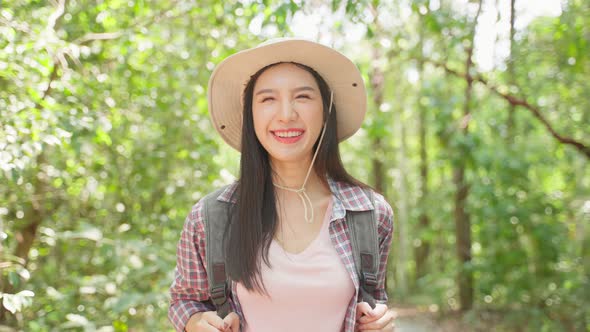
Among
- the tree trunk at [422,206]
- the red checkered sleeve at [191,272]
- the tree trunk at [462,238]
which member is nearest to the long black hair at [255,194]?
the red checkered sleeve at [191,272]

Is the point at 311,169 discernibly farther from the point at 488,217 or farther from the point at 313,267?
the point at 488,217

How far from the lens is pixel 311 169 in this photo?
2184mm

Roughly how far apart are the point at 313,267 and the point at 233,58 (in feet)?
2.67

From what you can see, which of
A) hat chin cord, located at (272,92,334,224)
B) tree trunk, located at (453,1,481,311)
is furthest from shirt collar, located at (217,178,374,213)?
tree trunk, located at (453,1,481,311)

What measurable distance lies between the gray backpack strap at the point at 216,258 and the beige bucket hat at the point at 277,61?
42cm

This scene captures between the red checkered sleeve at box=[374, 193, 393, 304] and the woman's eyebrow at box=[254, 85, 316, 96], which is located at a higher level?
the woman's eyebrow at box=[254, 85, 316, 96]

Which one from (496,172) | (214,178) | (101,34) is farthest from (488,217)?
(101,34)

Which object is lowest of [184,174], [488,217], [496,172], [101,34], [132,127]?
[488,217]

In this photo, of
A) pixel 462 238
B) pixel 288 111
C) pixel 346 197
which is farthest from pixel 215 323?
pixel 462 238

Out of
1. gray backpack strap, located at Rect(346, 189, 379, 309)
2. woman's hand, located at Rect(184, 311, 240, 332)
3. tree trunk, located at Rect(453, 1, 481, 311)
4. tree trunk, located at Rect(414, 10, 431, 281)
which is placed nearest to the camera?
woman's hand, located at Rect(184, 311, 240, 332)

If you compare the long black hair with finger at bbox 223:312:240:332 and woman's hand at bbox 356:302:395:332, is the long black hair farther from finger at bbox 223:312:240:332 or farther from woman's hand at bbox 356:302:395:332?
woman's hand at bbox 356:302:395:332

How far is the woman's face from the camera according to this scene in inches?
78.2

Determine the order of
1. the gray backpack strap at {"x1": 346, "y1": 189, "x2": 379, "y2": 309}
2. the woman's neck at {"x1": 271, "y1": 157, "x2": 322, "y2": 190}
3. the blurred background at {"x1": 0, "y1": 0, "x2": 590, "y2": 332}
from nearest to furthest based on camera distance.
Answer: the gray backpack strap at {"x1": 346, "y1": 189, "x2": 379, "y2": 309} < the woman's neck at {"x1": 271, "y1": 157, "x2": 322, "y2": 190} < the blurred background at {"x1": 0, "y1": 0, "x2": 590, "y2": 332}

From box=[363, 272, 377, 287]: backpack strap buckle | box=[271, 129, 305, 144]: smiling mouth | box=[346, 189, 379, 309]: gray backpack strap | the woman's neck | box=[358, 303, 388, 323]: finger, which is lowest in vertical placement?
box=[358, 303, 388, 323]: finger
